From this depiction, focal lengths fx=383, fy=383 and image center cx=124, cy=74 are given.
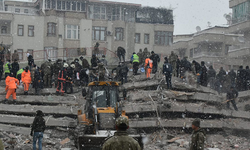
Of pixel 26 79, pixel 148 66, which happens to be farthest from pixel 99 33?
pixel 26 79

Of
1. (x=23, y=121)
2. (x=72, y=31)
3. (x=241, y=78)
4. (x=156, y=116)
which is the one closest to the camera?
(x=23, y=121)

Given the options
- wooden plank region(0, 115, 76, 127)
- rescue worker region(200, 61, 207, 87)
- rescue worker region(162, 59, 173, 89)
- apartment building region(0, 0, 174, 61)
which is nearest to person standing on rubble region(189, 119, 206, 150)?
wooden plank region(0, 115, 76, 127)

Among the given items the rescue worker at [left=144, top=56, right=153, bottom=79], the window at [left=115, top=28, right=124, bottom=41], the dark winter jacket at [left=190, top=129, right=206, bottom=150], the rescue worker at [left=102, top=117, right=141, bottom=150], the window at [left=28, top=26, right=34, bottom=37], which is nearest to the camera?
the rescue worker at [left=102, top=117, right=141, bottom=150]

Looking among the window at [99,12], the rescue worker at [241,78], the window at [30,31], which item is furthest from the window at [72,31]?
the rescue worker at [241,78]

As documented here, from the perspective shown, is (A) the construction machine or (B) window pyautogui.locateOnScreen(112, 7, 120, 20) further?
(B) window pyautogui.locateOnScreen(112, 7, 120, 20)

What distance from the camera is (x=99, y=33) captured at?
50.1 m

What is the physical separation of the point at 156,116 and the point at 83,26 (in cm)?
3280

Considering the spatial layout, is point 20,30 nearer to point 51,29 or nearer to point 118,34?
point 51,29

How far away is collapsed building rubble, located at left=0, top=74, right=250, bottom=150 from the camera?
16422 mm

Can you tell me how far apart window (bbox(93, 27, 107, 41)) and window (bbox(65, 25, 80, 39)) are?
86.6 inches

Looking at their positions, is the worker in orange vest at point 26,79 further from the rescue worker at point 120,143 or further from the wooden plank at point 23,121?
the rescue worker at point 120,143

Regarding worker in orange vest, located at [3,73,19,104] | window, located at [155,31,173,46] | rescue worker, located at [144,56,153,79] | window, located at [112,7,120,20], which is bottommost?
A: worker in orange vest, located at [3,73,19,104]

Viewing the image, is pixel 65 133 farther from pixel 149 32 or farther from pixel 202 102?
pixel 149 32

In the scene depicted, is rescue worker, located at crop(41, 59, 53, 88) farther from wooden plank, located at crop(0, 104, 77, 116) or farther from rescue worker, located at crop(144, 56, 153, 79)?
rescue worker, located at crop(144, 56, 153, 79)
